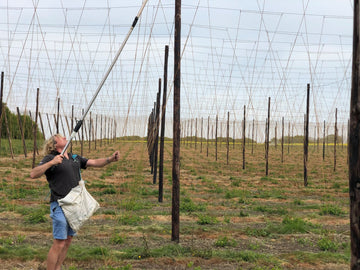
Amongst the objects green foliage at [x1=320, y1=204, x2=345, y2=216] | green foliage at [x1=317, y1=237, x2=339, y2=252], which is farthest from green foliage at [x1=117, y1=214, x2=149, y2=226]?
green foliage at [x1=320, y1=204, x2=345, y2=216]

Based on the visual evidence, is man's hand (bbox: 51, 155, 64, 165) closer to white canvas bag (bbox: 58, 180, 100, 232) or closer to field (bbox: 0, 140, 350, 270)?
white canvas bag (bbox: 58, 180, 100, 232)

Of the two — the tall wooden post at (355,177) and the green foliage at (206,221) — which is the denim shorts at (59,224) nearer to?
the tall wooden post at (355,177)

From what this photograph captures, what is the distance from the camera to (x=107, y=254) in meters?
5.76

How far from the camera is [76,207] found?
4.21m

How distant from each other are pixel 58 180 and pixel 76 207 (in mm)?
369

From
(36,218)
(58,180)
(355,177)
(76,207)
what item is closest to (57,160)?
(58,180)

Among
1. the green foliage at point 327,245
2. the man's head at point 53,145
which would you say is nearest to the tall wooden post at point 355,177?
the man's head at point 53,145

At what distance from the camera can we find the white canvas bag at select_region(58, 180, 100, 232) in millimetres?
4160

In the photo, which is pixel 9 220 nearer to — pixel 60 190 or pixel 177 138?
pixel 177 138

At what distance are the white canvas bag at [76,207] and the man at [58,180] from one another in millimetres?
55

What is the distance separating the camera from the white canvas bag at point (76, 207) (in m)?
4.16

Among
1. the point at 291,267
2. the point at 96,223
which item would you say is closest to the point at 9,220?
the point at 96,223

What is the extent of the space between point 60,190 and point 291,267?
11.6 feet

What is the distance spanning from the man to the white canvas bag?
0.06 m
